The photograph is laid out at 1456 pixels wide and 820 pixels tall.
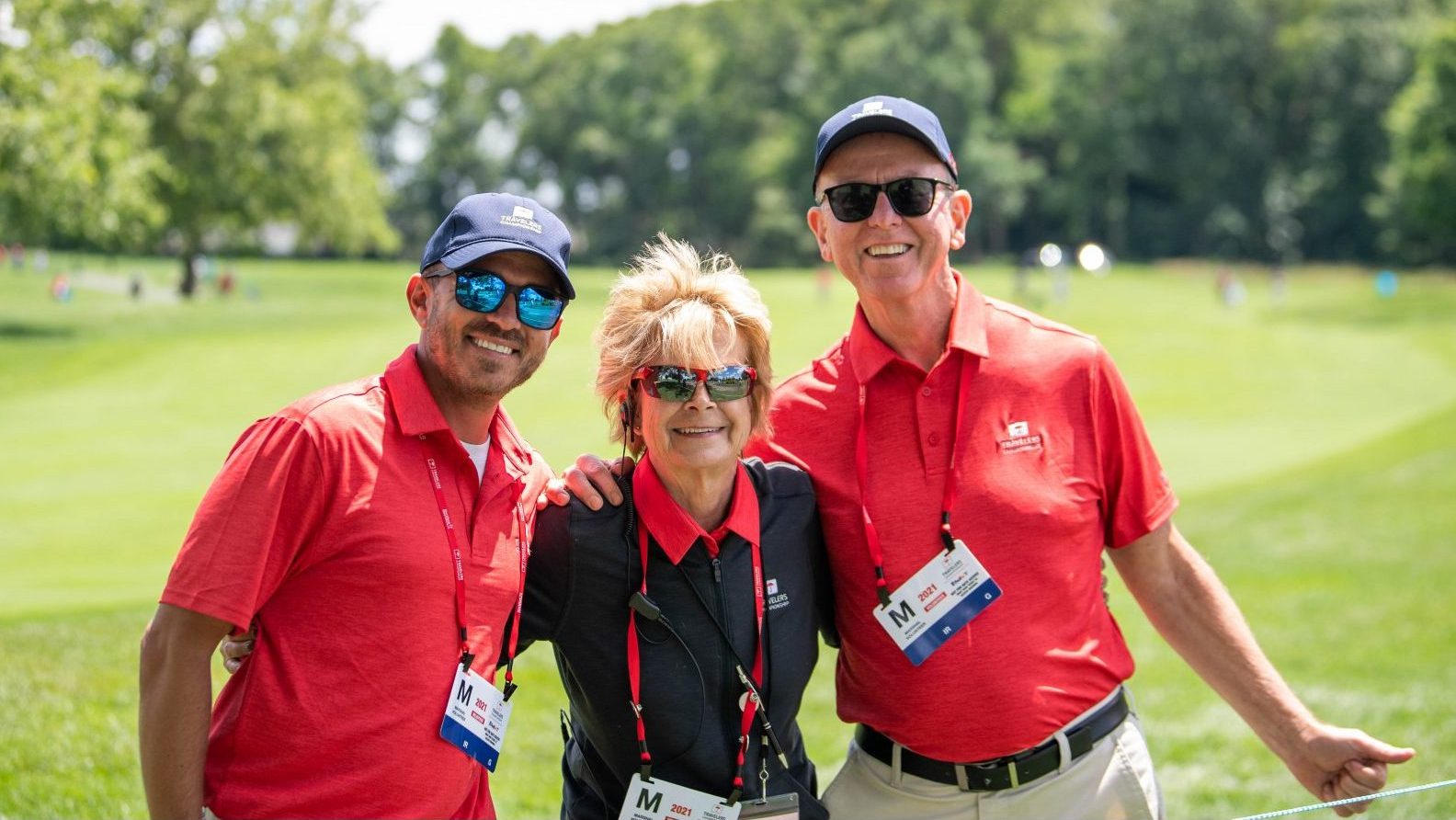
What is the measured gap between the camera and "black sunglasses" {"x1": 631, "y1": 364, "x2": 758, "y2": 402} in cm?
333

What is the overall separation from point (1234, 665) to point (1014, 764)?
71 cm

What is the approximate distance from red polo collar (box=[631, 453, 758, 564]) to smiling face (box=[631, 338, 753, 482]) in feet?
0.22

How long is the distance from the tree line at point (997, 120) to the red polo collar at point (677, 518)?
1743 inches

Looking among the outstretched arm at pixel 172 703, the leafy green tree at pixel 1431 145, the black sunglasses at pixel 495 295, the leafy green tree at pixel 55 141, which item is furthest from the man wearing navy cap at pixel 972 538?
the leafy green tree at pixel 1431 145

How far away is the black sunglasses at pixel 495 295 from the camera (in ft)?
10.6

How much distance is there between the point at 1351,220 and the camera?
227ft

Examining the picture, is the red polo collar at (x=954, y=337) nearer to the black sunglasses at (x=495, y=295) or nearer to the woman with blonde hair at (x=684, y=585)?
the woman with blonde hair at (x=684, y=585)

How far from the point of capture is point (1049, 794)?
3.52 meters

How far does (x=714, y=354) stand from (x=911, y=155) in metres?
0.80

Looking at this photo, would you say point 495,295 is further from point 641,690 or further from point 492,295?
point 641,690

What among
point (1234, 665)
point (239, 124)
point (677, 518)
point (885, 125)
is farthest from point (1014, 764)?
point (239, 124)

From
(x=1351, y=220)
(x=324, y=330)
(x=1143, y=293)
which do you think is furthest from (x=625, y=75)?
(x=324, y=330)

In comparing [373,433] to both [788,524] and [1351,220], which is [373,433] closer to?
[788,524]

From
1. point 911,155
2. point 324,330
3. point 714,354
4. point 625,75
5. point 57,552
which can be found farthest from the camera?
point 625,75
